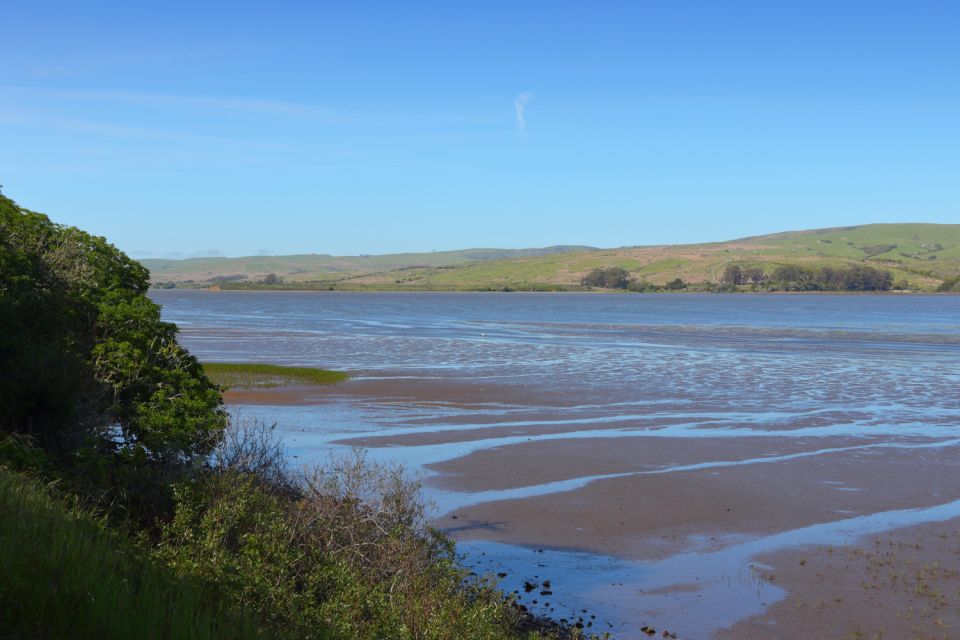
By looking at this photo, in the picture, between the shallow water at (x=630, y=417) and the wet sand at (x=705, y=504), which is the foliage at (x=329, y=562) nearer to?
the shallow water at (x=630, y=417)

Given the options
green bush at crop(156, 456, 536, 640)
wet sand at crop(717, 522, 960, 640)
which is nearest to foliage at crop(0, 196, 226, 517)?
green bush at crop(156, 456, 536, 640)

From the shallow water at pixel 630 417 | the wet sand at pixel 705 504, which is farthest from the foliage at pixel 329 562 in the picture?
the wet sand at pixel 705 504

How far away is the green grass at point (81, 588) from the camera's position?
6844mm

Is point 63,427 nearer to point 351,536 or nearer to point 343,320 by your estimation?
point 351,536

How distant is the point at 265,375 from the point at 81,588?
32843 mm

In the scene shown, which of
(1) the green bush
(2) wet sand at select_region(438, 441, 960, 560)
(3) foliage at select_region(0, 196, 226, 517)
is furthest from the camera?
(2) wet sand at select_region(438, 441, 960, 560)

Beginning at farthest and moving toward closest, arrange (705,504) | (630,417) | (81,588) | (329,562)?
1. (630,417)
2. (705,504)
3. (329,562)
4. (81,588)

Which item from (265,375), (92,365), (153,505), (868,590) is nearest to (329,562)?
(153,505)

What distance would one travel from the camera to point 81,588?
23.8ft

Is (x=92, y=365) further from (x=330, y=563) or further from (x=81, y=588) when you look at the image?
(x=81, y=588)

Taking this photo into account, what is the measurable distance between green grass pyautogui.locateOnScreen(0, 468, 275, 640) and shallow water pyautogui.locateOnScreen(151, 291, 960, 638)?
5775mm

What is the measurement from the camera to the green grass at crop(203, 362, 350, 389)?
3725 cm

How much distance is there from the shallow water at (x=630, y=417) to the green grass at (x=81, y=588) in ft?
18.9

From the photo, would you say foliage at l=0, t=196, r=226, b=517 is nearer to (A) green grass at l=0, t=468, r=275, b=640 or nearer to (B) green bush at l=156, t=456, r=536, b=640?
(B) green bush at l=156, t=456, r=536, b=640
